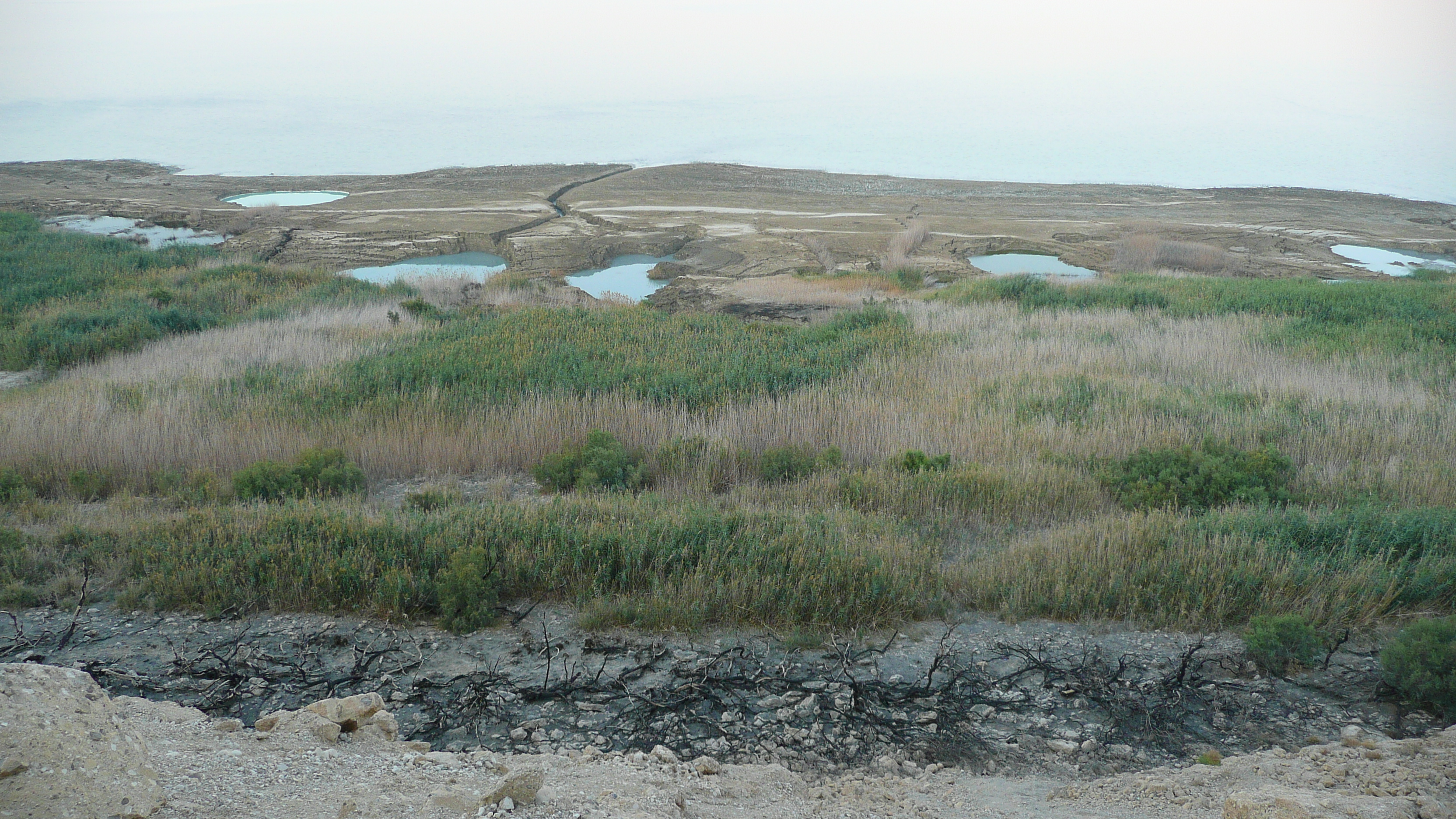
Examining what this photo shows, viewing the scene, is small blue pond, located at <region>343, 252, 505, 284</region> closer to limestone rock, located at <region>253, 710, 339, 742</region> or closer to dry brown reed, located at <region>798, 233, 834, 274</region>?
dry brown reed, located at <region>798, 233, 834, 274</region>

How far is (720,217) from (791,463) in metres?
21.0

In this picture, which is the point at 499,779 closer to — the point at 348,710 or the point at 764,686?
the point at 348,710

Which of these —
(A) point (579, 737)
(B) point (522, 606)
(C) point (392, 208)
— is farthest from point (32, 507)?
(C) point (392, 208)

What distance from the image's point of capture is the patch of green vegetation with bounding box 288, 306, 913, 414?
9469mm

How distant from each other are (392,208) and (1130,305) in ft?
77.8

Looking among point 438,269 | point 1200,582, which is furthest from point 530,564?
point 438,269

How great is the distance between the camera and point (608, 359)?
10.8 meters

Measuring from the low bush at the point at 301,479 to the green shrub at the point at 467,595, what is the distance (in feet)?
7.18

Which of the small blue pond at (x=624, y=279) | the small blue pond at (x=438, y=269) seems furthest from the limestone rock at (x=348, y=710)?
the small blue pond at (x=438, y=269)

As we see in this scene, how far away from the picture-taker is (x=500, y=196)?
106 feet

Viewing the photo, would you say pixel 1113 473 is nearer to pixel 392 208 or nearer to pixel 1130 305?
pixel 1130 305

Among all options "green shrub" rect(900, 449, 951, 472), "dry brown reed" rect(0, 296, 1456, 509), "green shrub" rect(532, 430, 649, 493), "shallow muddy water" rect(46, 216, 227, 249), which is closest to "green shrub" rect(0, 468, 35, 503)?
"dry brown reed" rect(0, 296, 1456, 509)

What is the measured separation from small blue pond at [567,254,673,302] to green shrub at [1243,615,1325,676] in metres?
15.0

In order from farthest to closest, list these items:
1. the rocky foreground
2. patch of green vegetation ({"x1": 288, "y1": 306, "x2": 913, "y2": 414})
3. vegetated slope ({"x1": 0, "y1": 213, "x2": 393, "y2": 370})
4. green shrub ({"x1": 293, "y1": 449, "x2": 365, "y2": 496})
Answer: vegetated slope ({"x1": 0, "y1": 213, "x2": 393, "y2": 370}), patch of green vegetation ({"x1": 288, "y1": 306, "x2": 913, "y2": 414}), green shrub ({"x1": 293, "y1": 449, "x2": 365, "y2": 496}), the rocky foreground
